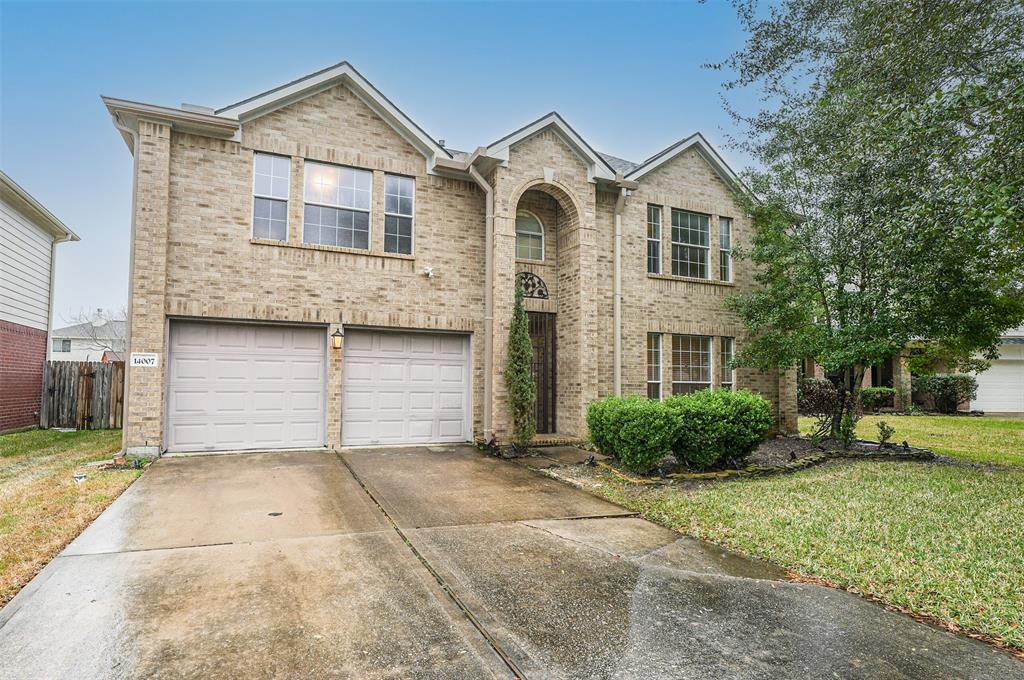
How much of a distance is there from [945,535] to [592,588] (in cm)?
376

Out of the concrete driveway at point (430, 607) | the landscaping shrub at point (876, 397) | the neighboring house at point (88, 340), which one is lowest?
the concrete driveway at point (430, 607)

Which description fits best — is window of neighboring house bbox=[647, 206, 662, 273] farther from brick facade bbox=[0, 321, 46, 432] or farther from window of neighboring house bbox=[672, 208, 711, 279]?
brick facade bbox=[0, 321, 46, 432]

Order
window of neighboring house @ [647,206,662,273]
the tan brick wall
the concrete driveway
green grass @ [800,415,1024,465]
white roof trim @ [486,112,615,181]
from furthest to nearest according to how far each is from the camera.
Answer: window of neighboring house @ [647,206,662,273]
green grass @ [800,415,1024,465]
white roof trim @ [486,112,615,181]
the tan brick wall
the concrete driveway

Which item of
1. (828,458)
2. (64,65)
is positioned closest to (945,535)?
(828,458)

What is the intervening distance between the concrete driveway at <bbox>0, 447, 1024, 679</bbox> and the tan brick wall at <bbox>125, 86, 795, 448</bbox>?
4703 millimetres

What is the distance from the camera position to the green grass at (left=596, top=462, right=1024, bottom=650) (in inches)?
156

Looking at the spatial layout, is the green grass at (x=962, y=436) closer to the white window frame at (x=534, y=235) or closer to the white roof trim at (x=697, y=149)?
the white roof trim at (x=697, y=149)

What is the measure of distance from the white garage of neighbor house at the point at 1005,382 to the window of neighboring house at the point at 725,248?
58.7ft

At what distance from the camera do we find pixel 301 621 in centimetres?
349

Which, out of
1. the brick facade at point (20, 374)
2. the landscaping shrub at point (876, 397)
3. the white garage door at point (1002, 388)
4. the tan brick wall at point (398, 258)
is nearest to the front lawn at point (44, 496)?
the tan brick wall at point (398, 258)

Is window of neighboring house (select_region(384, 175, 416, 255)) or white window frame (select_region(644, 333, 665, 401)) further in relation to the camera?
white window frame (select_region(644, 333, 665, 401))

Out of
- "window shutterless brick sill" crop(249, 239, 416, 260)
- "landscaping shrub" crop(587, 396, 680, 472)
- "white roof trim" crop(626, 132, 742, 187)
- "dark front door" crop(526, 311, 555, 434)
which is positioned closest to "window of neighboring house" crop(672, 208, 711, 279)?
"white roof trim" crop(626, 132, 742, 187)

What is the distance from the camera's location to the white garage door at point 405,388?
1097cm

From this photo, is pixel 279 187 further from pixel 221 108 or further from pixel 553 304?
pixel 553 304
